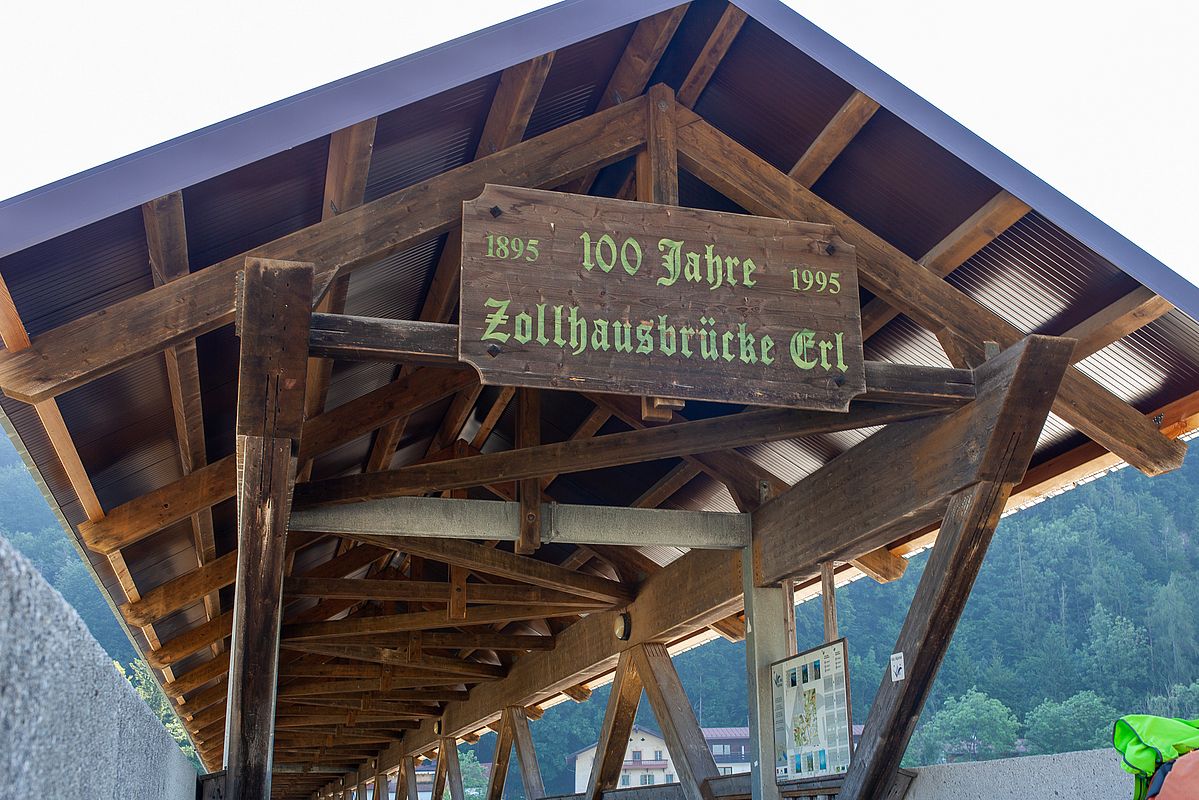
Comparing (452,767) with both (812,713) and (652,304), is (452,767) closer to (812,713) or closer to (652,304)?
(812,713)

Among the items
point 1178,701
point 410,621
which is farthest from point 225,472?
point 1178,701

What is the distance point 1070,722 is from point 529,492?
4369cm

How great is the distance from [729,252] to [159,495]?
Answer: 11.7 ft

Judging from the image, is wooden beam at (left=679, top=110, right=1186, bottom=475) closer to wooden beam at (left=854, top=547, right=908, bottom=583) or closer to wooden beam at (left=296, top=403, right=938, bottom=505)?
wooden beam at (left=296, top=403, right=938, bottom=505)

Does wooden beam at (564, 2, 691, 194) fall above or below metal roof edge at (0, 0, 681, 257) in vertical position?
above

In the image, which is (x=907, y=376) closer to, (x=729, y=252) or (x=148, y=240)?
(x=729, y=252)

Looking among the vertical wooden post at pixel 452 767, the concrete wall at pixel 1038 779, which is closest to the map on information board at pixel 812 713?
the concrete wall at pixel 1038 779

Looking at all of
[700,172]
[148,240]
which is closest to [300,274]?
[148,240]

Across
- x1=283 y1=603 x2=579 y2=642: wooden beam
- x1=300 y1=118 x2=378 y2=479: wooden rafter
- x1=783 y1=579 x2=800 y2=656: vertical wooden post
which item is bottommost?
x1=783 y1=579 x2=800 y2=656: vertical wooden post

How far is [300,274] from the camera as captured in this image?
4.02m

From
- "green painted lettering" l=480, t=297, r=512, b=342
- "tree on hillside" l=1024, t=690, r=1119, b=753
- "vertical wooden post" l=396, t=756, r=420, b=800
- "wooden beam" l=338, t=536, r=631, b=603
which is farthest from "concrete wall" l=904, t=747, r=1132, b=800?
"tree on hillside" l=1024, t=690, r=1119, b=753

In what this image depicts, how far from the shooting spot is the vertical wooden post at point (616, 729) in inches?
342

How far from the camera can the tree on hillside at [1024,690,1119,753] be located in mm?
43469

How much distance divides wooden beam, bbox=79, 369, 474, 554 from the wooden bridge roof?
0.01 m
